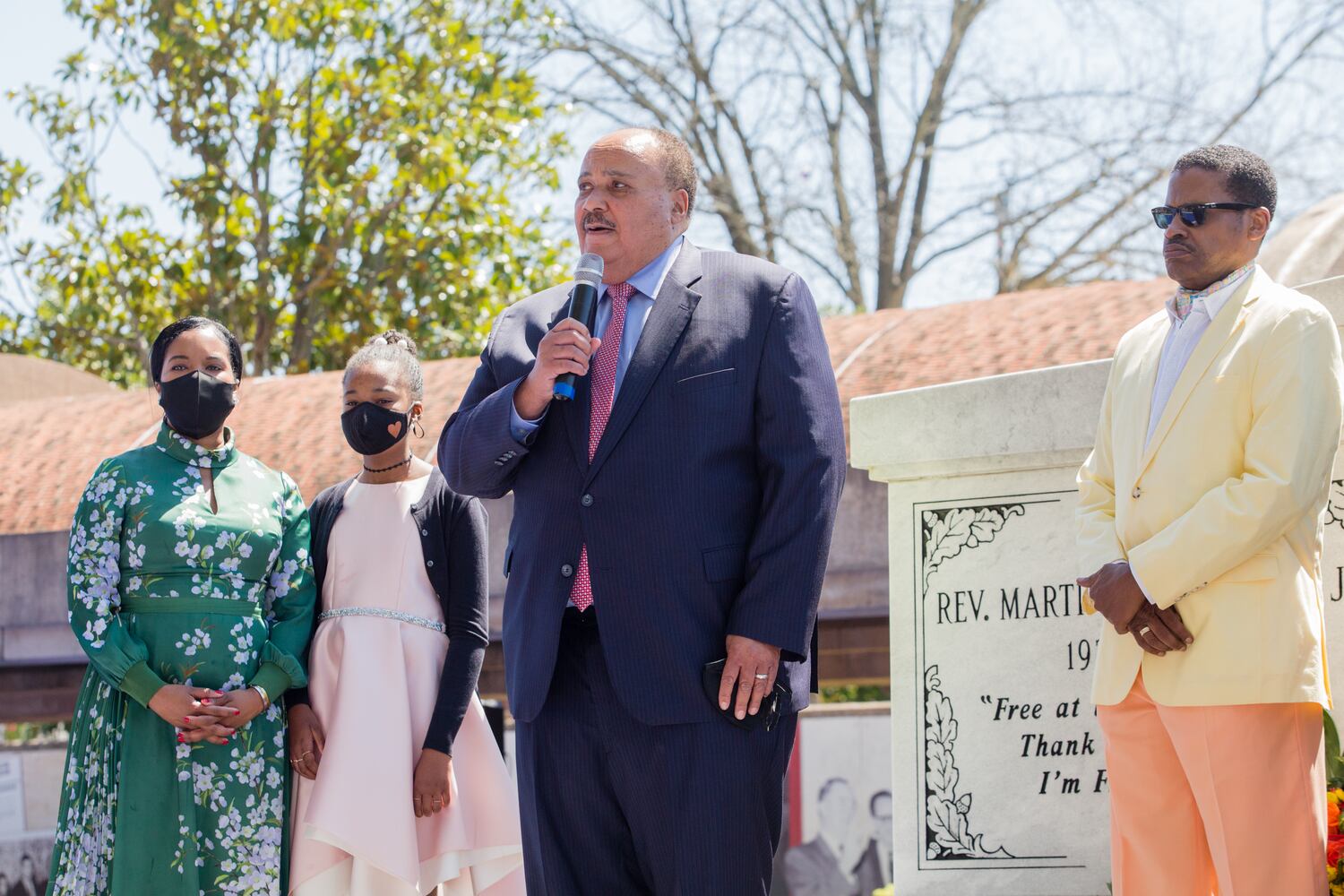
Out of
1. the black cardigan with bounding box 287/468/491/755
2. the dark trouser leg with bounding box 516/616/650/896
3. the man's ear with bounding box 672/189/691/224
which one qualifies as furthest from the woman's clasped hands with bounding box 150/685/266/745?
the man's ear with bounding box 672/189/691/224

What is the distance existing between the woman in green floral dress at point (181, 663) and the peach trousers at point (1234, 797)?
2288 millimetres

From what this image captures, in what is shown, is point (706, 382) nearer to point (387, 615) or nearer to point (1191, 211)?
point (1191, 211)

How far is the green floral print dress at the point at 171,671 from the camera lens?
405 cm

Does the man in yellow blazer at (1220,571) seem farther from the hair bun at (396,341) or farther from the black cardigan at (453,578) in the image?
the hair bun at (396,341)

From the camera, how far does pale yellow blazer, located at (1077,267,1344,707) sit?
10.7ft

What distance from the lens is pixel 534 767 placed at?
10.4 feet

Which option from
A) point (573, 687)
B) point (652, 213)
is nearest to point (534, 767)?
point (573, 687)

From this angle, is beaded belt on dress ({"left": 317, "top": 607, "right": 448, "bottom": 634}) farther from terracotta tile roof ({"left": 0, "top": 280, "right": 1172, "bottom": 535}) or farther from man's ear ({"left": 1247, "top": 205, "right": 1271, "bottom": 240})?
terracotta tile roof ({"left": 0, "top": 280, "right": 1172, "bottom": 535})

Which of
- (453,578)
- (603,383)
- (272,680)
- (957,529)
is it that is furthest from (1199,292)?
(272,680)

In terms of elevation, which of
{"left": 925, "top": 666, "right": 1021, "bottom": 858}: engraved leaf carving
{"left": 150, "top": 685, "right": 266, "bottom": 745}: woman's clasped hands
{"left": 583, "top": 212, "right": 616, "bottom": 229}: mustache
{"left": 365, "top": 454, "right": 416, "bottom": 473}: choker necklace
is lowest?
{"left": 925, "top": 666, "right": 1021, "bottom": 858}: engraved leaf carving

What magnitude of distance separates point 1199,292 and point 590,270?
1.47 metres

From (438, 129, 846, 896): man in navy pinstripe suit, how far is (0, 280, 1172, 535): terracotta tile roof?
13.7ft

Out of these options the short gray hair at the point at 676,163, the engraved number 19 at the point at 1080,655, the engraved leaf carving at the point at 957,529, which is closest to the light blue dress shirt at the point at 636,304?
the short gray hair at the point at 676,163

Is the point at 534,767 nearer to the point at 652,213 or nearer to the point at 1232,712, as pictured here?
the point at 652,213
